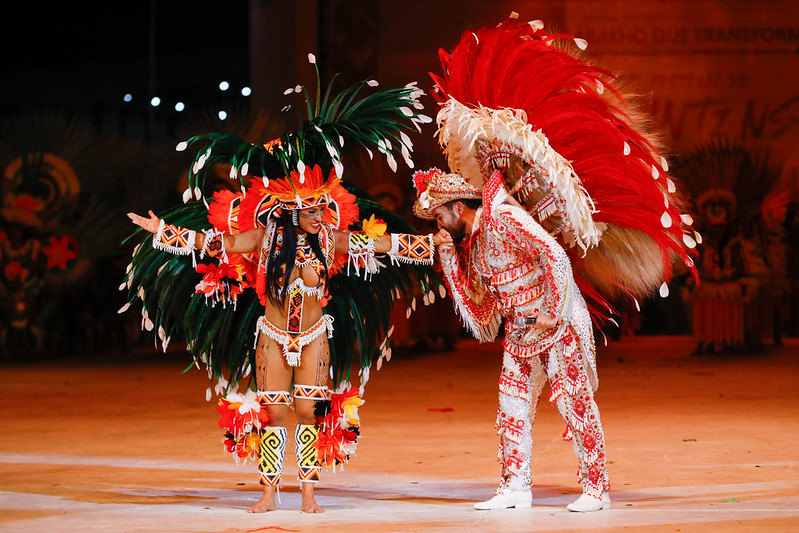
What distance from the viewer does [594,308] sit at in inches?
217

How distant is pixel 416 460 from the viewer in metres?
6.50

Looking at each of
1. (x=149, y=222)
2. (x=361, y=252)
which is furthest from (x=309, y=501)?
(x=149, y=222)

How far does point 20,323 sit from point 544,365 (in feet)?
31.8

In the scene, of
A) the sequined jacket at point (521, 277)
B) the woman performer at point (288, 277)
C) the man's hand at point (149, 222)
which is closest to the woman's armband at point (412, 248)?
the woman performer at point (288, 277)

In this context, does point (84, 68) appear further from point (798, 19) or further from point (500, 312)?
point (500, 312)

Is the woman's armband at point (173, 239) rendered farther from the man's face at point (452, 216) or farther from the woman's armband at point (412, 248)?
the man's face at point (452, 216)

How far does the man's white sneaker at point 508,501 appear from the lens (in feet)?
16.3

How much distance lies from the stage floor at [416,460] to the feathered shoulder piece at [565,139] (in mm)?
1115

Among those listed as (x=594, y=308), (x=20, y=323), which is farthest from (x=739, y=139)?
(x=594, y=308)

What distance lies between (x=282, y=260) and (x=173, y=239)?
451 millimetres

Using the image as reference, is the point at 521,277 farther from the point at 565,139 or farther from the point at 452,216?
the point at 565,139

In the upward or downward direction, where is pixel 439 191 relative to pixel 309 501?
upward

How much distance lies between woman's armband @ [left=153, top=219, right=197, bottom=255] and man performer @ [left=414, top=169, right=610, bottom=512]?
37.3 inches

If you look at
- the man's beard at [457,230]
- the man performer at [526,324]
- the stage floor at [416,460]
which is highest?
the man's beard at [457,230]
